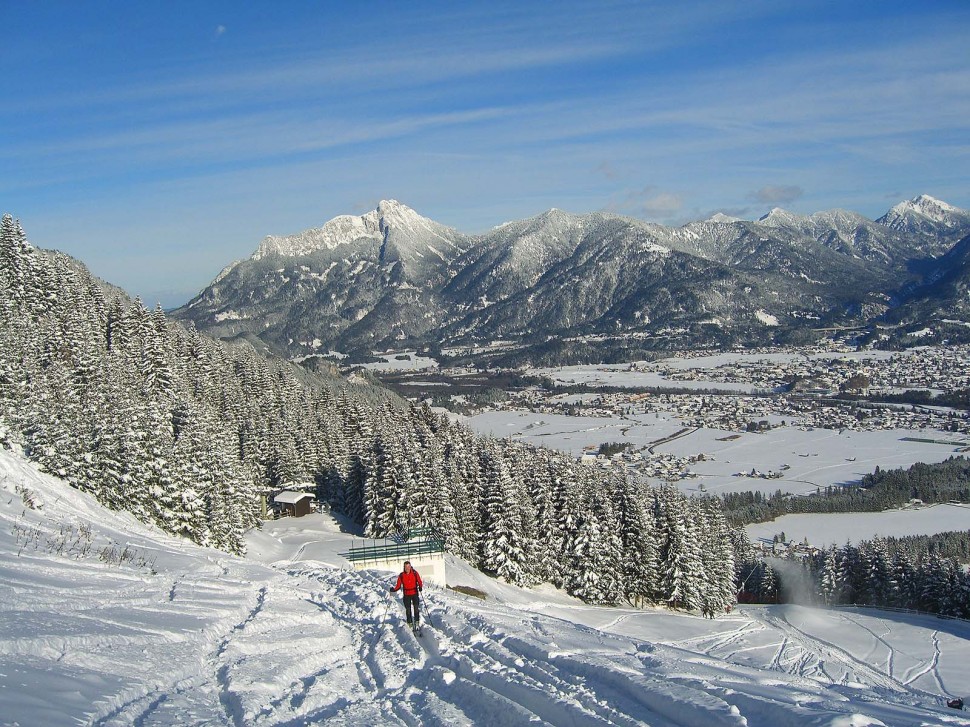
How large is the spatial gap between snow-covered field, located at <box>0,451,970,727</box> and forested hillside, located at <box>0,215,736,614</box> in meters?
12.3

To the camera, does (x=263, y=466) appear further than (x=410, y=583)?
Yes

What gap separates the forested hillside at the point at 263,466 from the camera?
111ft

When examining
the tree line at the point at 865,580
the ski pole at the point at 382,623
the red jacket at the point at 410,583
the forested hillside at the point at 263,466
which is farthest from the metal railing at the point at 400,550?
the tree line at the point at 865,580

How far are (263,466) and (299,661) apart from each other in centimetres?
4839

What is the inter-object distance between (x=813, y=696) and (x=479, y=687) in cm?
426

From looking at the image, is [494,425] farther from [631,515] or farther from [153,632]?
[153,632]

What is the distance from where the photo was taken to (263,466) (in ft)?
188

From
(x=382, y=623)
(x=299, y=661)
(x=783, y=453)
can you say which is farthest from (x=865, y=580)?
(x=783, y=453)

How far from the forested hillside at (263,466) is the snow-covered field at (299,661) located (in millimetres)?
12308

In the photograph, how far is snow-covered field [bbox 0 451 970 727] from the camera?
27.0 feet

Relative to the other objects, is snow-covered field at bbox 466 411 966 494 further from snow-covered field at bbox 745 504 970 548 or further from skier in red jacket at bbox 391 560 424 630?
skier in red jacket at bbox 391 560 424 630

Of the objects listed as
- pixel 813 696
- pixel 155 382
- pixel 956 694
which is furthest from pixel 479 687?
pixel 155 382

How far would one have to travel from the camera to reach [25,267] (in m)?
54.2

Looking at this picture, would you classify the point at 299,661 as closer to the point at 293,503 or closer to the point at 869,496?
the point at 293,503
